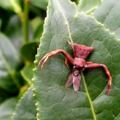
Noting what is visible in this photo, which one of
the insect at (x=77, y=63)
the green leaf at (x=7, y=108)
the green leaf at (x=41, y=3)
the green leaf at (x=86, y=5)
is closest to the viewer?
the insect at (x=77, y=63)

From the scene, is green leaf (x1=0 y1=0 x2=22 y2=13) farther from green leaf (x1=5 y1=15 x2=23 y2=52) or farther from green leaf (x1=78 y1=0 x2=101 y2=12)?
green leaf (x1=78 y1=0 x2=101 y2=12)

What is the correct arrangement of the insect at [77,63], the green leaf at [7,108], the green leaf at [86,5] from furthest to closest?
the green leaf at [7,108], the green leaf at [86,5], the insect at [77,63]

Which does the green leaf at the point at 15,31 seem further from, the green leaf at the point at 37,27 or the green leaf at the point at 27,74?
the green leaf at the point at 27,74

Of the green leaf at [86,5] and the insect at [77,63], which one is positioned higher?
the green leaf at [86,5]

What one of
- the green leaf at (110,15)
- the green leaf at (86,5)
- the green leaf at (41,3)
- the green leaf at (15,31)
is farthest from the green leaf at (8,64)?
the green leaf at (110,15)

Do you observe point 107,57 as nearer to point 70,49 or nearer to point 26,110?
point 70,49

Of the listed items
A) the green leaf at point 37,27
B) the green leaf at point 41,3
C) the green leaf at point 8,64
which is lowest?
the green leaf at point 8,64

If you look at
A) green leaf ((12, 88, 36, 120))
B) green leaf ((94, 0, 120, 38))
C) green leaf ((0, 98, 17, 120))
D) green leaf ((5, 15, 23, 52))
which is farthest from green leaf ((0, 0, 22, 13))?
green leaf ((94, 0, 120, 38))

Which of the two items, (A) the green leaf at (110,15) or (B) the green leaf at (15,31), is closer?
(A) the green leaf at (110,15)
